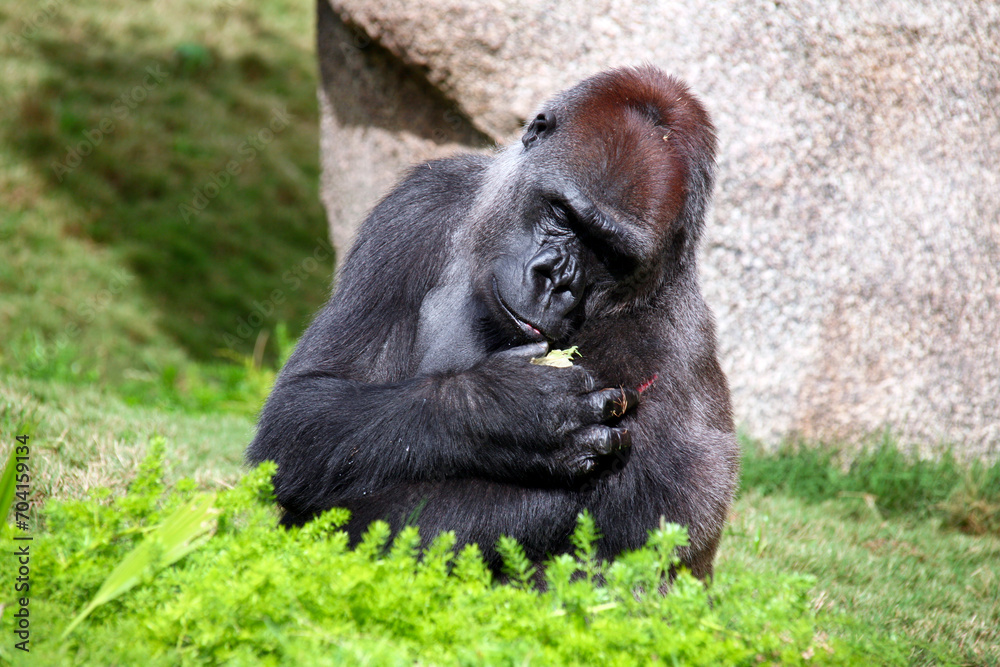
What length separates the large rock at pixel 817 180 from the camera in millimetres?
5672

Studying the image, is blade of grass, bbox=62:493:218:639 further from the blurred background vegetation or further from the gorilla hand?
the blurred background vegetation

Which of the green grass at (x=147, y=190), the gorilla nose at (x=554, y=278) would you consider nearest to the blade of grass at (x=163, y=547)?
the gorilla nose at (x=554, y=278)

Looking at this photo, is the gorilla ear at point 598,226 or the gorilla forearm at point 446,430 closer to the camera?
the gorilla forearm at point 446,430

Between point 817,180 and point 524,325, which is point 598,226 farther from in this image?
point 817,180

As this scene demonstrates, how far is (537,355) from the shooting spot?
2877 millimetres

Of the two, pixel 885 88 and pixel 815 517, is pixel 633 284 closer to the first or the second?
pixel 815 517

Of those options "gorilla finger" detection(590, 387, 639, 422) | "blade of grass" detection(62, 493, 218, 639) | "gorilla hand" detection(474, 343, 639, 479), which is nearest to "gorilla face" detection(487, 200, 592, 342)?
"gorilla hand" detection(474, 343, 639, 479)

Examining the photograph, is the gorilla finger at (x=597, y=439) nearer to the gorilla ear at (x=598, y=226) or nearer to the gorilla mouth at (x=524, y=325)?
the gorilla mouth at (x=524, y=325)

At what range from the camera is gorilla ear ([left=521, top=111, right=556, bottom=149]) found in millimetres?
3309

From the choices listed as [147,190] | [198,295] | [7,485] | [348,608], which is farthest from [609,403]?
[147,190]

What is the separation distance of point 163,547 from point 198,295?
7.21 m

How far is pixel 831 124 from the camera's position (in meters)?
5.72

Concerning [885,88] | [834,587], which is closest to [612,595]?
[834,587]

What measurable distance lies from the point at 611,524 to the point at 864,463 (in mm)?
3283
